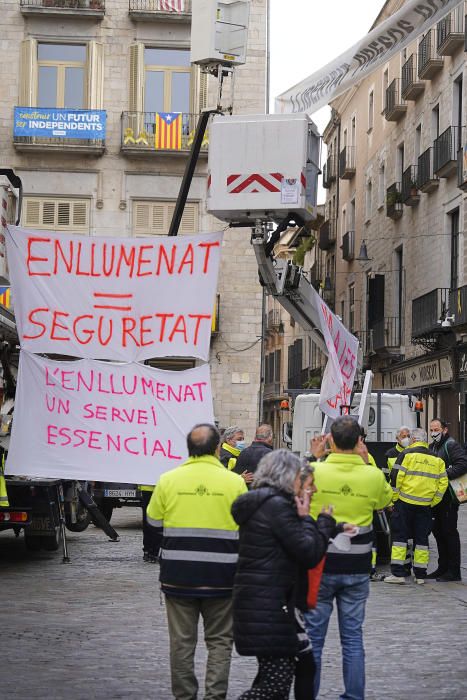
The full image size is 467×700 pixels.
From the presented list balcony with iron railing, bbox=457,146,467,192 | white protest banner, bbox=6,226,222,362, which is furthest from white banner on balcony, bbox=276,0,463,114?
balcony with iron railing, bbox=457,146,467,192

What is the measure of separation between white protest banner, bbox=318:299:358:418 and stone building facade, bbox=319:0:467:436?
53.8 ft

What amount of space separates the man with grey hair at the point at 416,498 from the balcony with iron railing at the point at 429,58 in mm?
23626

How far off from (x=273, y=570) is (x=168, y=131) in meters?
28.1

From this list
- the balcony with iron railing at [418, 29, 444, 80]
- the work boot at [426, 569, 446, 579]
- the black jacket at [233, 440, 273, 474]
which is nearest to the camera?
the black jacket at [233, 440, 273, 474]

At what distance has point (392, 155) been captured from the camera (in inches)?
1720

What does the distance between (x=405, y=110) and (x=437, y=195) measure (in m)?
5.52

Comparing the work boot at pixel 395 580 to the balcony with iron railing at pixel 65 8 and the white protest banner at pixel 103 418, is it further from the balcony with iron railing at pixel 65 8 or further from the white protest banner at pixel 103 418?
the balcony with iron railing at pixel 65 8

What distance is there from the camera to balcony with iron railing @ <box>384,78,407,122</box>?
41.6 meters

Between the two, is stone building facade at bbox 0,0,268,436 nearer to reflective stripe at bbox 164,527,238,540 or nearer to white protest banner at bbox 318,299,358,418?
white protest banner at bbox 318,299,358,418

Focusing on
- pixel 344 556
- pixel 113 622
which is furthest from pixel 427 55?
pixel 344 556

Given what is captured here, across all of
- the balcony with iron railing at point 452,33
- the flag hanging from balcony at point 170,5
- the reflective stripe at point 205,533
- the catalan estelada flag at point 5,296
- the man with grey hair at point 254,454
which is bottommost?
the reflective stripe at point 205,533

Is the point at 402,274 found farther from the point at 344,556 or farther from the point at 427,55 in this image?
the point at 344,556

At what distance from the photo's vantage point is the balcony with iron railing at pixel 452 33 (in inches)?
1331

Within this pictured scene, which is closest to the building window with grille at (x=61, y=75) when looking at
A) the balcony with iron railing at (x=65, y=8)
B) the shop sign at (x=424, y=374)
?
the balcony with iron railing at (x=65, y=8)
